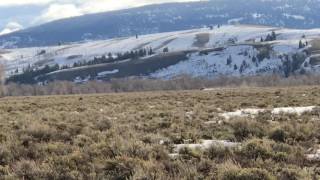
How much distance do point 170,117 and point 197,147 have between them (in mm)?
8124

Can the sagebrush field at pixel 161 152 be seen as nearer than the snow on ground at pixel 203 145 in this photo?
Yes

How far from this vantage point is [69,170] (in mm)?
11422

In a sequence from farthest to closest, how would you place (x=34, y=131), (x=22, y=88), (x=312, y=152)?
1. (x=22, y=88)
2. (x=34, y=131)
3. (x=312, y=152)

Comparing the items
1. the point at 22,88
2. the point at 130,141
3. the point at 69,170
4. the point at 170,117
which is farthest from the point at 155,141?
the point at 22,88

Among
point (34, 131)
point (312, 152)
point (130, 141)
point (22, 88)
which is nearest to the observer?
point (312, 152)

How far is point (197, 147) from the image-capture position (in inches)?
534

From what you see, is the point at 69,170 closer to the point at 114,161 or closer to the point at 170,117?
the point at 114,161

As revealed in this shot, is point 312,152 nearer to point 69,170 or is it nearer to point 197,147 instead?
point 197,147

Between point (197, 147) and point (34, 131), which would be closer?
point (197, 147)

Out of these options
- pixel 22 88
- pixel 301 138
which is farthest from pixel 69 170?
pixel 22 88

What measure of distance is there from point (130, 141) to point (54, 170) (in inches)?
117

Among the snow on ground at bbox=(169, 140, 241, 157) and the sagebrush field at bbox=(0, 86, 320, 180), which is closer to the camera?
the sagebrush field at bbox=(0, 86, 320, 180)

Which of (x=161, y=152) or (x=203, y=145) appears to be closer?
(x=161, y=152)

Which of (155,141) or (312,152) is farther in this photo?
(155,141)
